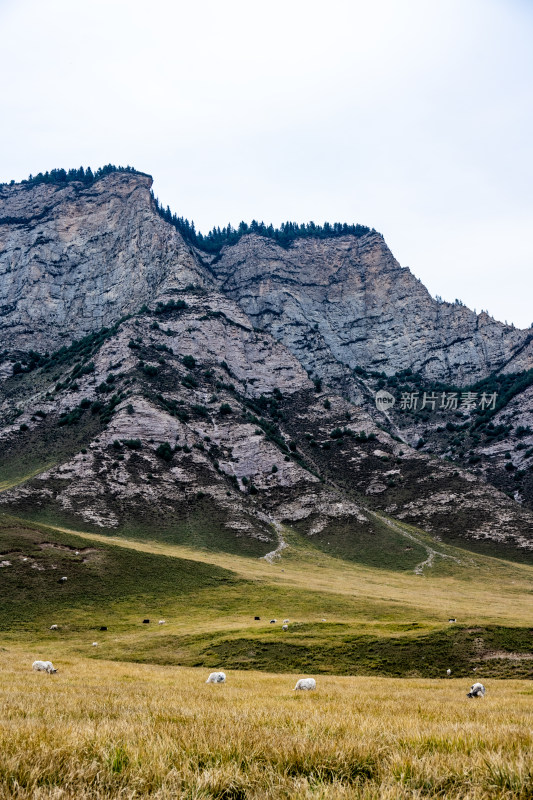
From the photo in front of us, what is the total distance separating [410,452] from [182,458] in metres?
67.0

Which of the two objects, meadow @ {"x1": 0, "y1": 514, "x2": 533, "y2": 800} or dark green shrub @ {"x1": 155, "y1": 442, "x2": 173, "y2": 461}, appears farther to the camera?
dark green shrub @ {"x1": 155, "y1": 442, "x2": 173, "y2": 461}

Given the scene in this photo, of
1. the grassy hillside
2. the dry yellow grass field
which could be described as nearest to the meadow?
the dry yellow grass field

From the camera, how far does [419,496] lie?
12769 cm

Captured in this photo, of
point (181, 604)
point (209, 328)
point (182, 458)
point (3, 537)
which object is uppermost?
point (209, 328)

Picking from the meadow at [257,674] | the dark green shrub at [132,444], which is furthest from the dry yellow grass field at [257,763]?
the dark green shrub at [132,444]

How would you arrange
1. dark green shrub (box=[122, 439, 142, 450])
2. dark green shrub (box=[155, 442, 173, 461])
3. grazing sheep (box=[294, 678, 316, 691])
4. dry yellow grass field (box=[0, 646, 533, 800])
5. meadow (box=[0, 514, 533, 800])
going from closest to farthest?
1. dry yellow grass field (box=[0, 646, 533, 800])
2. meadow (box=[0, 514, 533, 800])
3. grazing sheep (box=[294, 678, 316, 691])
4. dark green shrub (box=[122, 439, 142, 450])
5. dark green shrub (box=[155, 442, 173, 461])

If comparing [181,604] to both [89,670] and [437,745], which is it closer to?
[89,670]

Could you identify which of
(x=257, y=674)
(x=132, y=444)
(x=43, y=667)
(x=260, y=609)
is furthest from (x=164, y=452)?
(x=43, y=667)

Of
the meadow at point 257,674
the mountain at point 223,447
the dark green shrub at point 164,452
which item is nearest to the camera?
the meadow at point 257,674

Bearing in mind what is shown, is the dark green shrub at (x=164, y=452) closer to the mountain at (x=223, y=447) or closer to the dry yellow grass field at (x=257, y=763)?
the mountain at (x=223, y=447)

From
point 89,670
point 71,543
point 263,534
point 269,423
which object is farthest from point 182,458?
point 89,670

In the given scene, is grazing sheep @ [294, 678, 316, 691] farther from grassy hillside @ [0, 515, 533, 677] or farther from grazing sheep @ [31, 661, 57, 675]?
grassy hillside @ [0, 515, 533, 677]

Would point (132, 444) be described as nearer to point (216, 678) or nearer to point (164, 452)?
point (164, 452)

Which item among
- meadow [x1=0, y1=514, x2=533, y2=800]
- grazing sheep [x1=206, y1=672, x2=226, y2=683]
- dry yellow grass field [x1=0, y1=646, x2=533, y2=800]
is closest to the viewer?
dry yellow grass field [x1=0, y1=646, x2=533, y2=800]
